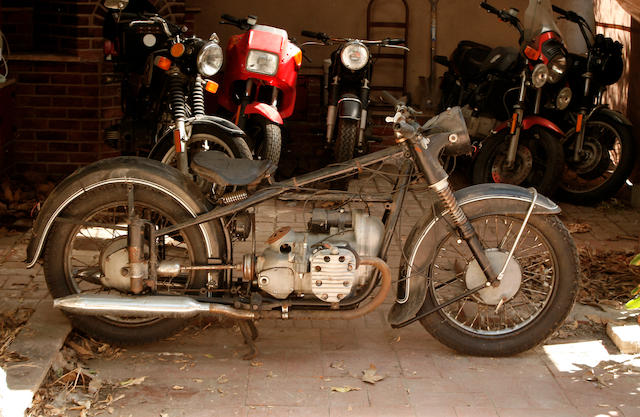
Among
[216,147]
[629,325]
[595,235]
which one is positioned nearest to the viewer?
[629,325]

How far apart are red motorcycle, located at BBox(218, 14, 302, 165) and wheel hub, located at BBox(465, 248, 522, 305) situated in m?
2.68

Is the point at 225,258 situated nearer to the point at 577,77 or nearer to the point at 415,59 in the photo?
the point at 577,77

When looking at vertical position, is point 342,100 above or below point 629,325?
above

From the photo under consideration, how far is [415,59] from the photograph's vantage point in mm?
9555

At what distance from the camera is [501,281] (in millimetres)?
4555

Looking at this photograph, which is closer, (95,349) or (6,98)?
(95,349)

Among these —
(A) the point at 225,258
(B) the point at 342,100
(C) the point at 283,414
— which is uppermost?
(B) the point at 342,100

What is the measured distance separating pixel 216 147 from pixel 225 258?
6.12 feet

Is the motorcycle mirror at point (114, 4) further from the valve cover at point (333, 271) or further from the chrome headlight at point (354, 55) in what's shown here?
the valve cover at point (333, 271)

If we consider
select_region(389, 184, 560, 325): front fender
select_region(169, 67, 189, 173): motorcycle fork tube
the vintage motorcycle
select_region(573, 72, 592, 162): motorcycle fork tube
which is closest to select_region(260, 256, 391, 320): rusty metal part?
the vintage motorcycle

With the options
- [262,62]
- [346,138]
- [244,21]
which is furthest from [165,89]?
[346,138]

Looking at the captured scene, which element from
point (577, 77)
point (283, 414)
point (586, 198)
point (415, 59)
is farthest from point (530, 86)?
point (283, 414)

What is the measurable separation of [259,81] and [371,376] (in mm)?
3512

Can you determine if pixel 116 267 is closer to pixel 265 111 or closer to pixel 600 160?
pixel 265 111
